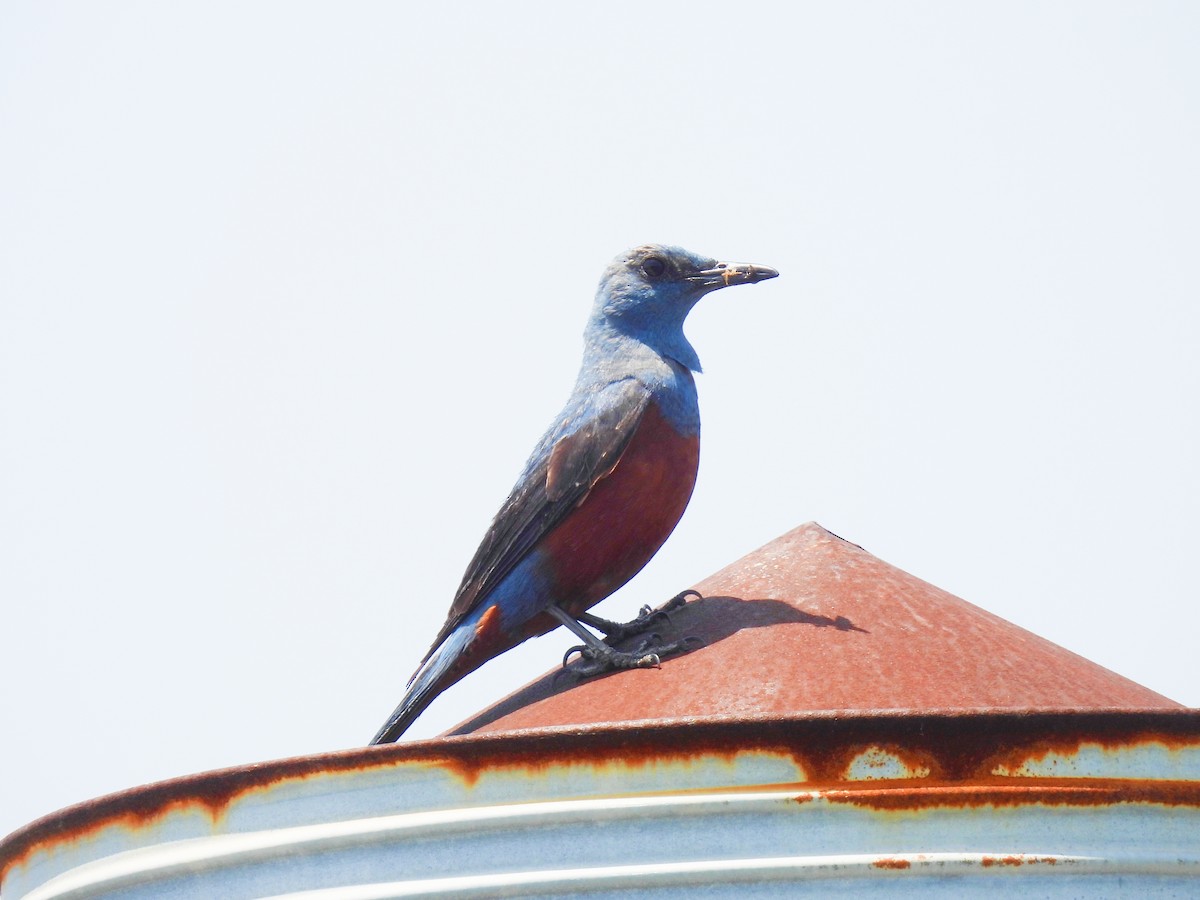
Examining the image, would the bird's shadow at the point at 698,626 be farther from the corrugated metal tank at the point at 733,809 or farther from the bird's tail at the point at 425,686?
the corrugated metal tank at the point at 733,809

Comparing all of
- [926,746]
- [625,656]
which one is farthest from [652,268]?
[926,746]

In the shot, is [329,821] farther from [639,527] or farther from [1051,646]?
[1051,646]

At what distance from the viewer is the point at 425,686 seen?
6.06 meters

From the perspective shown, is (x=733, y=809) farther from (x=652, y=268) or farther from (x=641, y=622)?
(x=652, y=268)

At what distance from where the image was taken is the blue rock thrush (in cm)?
612

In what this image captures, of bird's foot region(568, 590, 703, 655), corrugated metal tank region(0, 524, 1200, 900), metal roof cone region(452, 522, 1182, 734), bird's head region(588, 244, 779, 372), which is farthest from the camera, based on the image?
bird's head region(588, 244, 779, 372)

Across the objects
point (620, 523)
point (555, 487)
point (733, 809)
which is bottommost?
point (733, 809)

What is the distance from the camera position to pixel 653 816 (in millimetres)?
4090

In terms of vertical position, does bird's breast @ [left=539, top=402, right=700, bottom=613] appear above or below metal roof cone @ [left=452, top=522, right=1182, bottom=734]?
above

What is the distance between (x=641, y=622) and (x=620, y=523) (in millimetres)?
430

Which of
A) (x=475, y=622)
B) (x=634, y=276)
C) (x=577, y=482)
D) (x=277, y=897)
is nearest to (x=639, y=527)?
(x=577, y=482)

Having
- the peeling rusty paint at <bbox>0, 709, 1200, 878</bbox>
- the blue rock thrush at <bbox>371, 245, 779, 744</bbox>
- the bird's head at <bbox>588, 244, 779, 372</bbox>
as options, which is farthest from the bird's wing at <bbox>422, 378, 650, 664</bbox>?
the peeling rusty paint at <bbox>0, 709, 1200, 878</bbox>

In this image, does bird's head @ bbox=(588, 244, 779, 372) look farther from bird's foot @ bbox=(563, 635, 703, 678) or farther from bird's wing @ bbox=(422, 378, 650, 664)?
bird's foot @ bbox=(563, 635, 703, 678)

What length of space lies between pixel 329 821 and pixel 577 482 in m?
2.16
